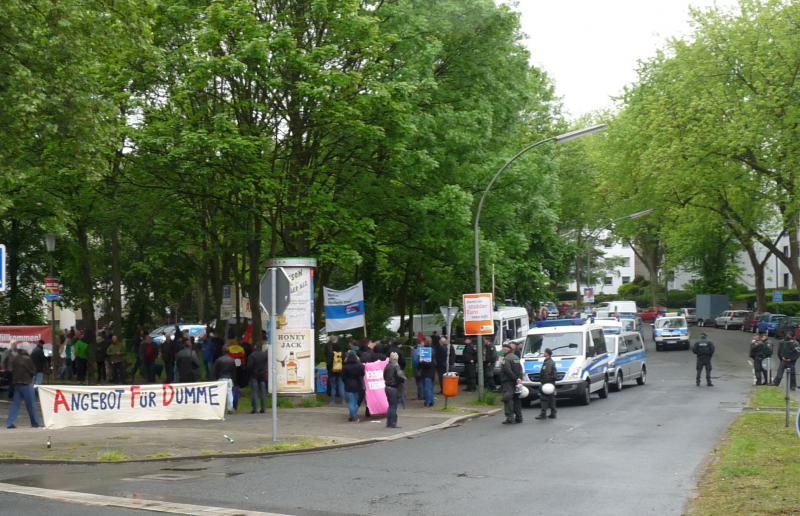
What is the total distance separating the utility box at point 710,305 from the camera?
8056 centimetres

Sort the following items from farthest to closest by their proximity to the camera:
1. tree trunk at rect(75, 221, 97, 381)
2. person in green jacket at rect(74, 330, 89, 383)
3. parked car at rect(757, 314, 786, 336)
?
parked car at rect(757, 314, 786, 336), person in green jacket at rect(74, 330, 89, 383), tree trunk at rect(75, 221, 97, 381)

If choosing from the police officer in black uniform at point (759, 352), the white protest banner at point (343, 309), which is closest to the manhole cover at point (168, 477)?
the white protest banner at point (343, 309)

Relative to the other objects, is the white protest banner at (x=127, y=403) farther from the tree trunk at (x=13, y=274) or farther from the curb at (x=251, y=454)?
the tree trunk at (x=13, y=274)

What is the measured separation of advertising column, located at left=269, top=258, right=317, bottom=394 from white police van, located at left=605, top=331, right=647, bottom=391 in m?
9.29

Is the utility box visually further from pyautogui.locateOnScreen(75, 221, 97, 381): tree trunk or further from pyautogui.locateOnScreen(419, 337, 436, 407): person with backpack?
pyautogui.locateOnScreen(419, 337, 436, 407): person with backpack

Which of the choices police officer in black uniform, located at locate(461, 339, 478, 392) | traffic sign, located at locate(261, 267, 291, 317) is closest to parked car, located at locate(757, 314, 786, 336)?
police officer in black uniform, located at locate(461, 339, 478, 392)

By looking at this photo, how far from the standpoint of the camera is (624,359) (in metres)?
30.4

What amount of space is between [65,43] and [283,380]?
389 inches

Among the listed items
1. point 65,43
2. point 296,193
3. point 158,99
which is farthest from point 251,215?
point 65,43

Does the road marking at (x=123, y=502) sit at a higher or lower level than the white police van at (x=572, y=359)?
lower

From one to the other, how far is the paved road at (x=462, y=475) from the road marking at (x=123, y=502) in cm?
27

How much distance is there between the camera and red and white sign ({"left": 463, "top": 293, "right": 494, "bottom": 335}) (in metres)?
25.5

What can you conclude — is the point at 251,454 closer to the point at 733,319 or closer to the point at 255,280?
the point at 255,280

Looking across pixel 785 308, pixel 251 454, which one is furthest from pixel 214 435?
pixel 785 308
